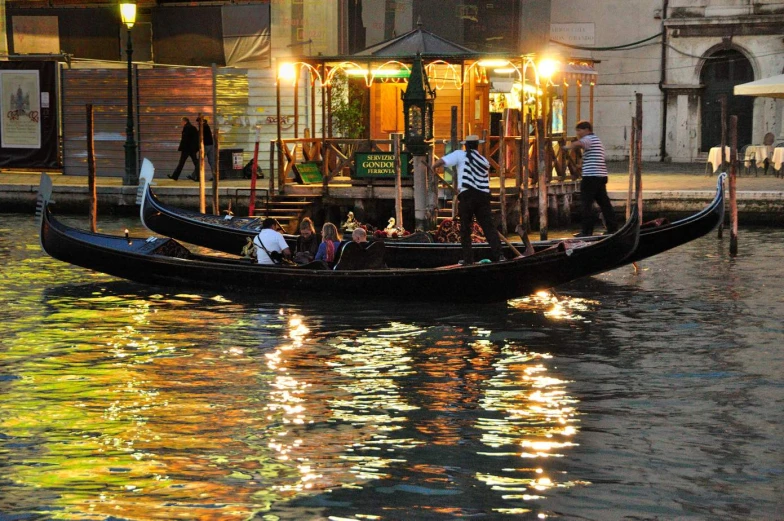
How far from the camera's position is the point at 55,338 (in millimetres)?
10086

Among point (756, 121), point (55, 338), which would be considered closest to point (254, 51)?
point (756, 121)

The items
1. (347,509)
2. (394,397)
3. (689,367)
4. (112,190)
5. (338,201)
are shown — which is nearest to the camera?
(347,509)

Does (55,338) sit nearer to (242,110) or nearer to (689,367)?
(689,367)

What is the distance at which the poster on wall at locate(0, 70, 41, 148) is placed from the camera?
21.8 meters

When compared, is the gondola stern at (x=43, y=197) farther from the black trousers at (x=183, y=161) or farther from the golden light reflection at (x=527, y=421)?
the black trousers at (x=183, y=161)

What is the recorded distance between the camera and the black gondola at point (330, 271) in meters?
11.0

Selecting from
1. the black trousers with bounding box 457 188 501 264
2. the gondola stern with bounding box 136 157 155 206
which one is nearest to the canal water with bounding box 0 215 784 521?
the black trousers with bounding box 457 188 501 264

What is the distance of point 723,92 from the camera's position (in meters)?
25.9

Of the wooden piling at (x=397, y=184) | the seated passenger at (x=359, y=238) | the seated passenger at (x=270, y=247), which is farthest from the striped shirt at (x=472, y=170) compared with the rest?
the wooden piling at (x=397, y=184)

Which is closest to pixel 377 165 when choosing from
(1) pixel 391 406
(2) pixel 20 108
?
(2) pixel 20 108

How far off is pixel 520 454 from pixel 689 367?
255cm

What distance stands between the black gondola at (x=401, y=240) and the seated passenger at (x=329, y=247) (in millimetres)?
980

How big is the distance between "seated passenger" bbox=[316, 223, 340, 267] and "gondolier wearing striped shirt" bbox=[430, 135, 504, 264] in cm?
114

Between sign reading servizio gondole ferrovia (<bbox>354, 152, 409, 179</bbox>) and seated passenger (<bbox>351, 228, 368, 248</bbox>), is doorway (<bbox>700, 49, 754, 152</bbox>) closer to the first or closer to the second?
sign reading servizio gondole ferrovia (<bbox>354, 152, 409, 179</bbox>)
